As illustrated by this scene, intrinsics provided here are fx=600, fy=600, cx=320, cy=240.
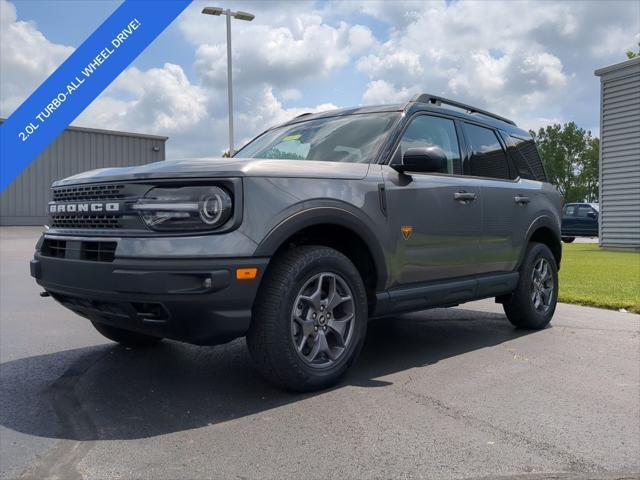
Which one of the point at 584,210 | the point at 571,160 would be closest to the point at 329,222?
the point at 584,210

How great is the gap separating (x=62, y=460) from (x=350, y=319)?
5.82 feet

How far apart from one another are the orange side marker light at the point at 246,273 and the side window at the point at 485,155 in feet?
8.11

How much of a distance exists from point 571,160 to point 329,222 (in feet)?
A: 256

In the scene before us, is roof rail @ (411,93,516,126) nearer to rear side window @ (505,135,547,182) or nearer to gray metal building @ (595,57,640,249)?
rear side window @ (505,135,547,182)

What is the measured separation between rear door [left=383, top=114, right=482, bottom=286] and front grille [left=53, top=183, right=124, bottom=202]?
172 cm

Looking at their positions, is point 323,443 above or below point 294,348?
below

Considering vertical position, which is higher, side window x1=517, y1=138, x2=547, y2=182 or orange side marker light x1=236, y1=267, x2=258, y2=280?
side window x1=517, y1=138, x2=547, y2=182

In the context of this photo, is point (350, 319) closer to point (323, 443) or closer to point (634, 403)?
point (323, 443)

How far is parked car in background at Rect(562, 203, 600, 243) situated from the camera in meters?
25.9

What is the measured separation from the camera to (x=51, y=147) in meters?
32.4

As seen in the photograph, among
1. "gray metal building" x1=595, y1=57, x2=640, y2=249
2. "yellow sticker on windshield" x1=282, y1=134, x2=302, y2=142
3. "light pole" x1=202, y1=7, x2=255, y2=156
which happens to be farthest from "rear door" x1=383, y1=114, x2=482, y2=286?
"gray metal building" x1=595, y1=57, x2=640, y2=249

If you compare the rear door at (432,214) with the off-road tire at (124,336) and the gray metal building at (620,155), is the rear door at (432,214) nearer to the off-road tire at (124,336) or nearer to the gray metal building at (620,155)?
the off-road tire at (124,336)

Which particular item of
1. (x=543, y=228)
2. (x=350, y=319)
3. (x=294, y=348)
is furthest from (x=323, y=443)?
(x=543, y=228)

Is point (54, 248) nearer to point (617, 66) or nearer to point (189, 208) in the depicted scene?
point (189, 208)
